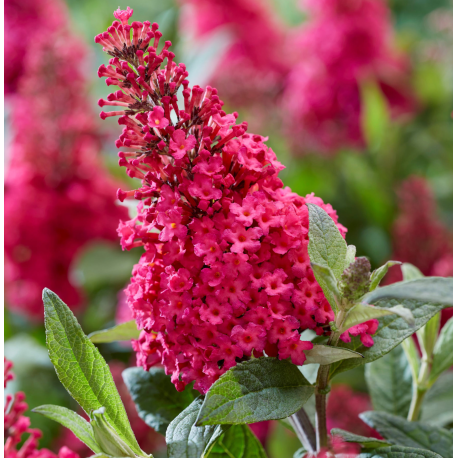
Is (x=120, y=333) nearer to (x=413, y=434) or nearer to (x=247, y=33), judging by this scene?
(x=413, y=434)

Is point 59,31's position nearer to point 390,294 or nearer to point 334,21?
point 334,21

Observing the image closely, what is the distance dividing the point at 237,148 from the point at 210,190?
0.05 m

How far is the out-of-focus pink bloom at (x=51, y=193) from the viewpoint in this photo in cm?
89

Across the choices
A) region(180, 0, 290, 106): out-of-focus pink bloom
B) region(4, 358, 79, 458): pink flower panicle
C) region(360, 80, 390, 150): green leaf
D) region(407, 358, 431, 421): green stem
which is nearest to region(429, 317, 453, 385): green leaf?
region(407, 358, 431, 421): green stem

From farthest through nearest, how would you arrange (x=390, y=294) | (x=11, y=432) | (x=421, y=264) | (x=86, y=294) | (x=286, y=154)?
(x=286, y=154) < (x=86, y=294) < (x=421, y=264) < (x=11, y=432) < (x=390, y=294)

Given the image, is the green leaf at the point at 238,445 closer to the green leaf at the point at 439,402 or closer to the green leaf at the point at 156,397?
the green leaf at the point at 156,397

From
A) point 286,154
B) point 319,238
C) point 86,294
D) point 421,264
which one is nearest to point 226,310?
point 319,238

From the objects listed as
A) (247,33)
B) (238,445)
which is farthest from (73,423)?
(247,33)

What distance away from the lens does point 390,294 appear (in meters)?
0.30

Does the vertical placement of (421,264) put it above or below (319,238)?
above

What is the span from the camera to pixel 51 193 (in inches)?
36.0

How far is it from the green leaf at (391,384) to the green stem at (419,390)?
3cm

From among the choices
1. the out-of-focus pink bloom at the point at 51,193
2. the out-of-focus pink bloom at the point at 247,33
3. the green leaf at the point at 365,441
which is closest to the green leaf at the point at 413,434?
the green leaf at the point at 365,441

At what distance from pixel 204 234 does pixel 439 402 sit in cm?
40
